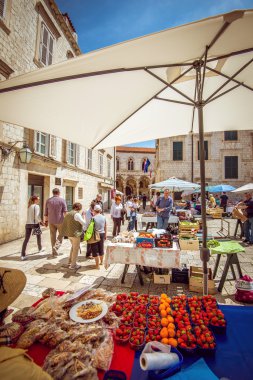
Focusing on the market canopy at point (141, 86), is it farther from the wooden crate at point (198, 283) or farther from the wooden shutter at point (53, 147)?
the wooden shutter at point (53, 147)

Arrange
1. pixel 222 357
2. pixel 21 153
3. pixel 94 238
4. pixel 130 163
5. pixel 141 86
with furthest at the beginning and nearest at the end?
pixel 130 163 → pixel 21 153 → pixel 94 238 → pixel 141 86 → pixel 222 357

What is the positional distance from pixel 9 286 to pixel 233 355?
205cm

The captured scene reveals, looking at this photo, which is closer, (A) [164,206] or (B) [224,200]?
(A) [164,206]

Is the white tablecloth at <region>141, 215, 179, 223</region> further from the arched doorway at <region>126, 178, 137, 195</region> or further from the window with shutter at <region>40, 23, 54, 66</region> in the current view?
the arched doorway at <region>126, 178, 137, 195</region>

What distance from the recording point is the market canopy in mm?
Result: 1870

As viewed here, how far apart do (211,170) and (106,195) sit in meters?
12.4

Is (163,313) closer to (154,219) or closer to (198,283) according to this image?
(198,283)

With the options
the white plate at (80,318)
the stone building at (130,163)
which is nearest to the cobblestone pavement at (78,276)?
the white plate at (80,318)

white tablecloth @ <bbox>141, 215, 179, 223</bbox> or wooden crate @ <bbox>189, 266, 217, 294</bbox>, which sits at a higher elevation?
white tablecloth @ <bbox>141, 215, 179, 223</bbox>

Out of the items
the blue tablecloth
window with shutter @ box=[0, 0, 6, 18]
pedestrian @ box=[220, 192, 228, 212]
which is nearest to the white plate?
the blue tablecloth

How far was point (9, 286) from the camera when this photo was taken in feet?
5.47

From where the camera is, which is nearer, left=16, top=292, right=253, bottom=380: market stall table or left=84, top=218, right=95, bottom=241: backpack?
left=16, top=292, right=253, bottom=380: market stall table

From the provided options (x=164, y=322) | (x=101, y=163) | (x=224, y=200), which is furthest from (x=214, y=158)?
(x=164, y=322)

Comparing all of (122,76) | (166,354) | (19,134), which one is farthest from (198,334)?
(19,134)
